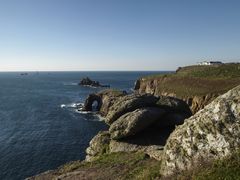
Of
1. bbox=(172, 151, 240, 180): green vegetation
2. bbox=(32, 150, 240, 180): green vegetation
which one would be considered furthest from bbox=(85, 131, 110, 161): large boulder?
bbox=(172, 151, 240, 180): green vegetation

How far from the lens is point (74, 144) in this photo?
2072 inches

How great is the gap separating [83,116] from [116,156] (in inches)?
1938

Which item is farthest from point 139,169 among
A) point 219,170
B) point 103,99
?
point 103,99

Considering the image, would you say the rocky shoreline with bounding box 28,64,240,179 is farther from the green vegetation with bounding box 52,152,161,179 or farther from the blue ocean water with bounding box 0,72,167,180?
the blue ocean water with bounding box 0,72,167,180

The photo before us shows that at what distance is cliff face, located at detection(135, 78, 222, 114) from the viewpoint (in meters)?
65.8

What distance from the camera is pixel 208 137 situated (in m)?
15.9

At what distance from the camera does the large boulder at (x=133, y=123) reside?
3534cm

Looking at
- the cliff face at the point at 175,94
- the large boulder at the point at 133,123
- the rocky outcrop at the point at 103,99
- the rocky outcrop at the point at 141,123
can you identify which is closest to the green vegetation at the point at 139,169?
the rocky outcrop at the point at 141,123

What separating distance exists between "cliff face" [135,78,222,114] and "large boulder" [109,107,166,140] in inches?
1233

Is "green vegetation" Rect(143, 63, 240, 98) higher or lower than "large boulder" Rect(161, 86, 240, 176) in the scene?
lower

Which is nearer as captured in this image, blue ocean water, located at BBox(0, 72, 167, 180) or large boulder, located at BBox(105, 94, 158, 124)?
large boulder, located at BBox(105, 94, 158, 124)

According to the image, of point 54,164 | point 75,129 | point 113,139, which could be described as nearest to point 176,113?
point 113,139

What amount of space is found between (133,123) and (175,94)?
4949cm

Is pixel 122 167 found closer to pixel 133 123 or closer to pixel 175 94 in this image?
pixel 133 123
